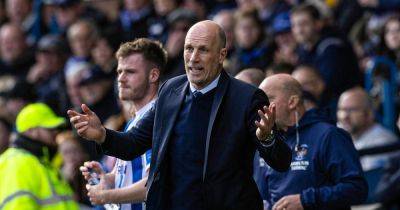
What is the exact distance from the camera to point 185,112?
625cm

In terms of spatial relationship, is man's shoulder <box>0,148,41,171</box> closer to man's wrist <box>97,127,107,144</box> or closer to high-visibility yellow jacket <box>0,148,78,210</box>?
high-visibility yellow jacket <box>0,148,78,210</box>

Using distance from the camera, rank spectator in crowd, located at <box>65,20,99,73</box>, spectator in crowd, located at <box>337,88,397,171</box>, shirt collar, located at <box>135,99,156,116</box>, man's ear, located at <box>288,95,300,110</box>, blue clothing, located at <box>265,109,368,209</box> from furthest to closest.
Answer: spectator in crowd, located at <box>65,20,99,73</box>, spectator in crowd, located at <box>337,88,397,171</box>, man's ear, located at <box>288,95,300,110</box>, shirt collar, located at <box>135,99,156,116</box>, blue clothing, located at <box>265,109,368,209</box>

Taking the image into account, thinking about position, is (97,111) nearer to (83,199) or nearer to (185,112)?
(83,199)

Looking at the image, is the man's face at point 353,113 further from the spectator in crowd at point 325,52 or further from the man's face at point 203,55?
the man's face at point 203,55

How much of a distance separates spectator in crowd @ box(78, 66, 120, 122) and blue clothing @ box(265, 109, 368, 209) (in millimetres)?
4941

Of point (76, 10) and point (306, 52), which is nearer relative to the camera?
point (306, 52)

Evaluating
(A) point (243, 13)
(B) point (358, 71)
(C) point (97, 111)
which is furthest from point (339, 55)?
(C) point (97, 111)

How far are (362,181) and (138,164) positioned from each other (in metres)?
1.50

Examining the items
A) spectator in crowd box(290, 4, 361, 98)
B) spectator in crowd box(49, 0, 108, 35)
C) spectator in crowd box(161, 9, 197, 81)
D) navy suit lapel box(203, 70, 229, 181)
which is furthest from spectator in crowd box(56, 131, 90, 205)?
navy suit lapel box(203, 70, 229, 181)

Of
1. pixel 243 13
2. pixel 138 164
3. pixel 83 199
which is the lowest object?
pixel 83 199

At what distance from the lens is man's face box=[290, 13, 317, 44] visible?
36.3 ft

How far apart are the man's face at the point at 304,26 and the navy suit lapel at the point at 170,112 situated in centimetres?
486

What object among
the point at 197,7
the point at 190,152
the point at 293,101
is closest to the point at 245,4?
the point at 197,7

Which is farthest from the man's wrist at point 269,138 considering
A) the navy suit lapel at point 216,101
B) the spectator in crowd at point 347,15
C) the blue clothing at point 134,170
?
the spectator in crowd at point 347,15
